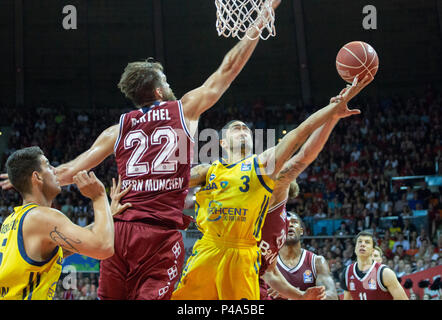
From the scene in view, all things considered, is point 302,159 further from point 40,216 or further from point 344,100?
point 40,216

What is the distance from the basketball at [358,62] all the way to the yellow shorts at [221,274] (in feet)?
5.51

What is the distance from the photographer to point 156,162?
3744 millimetres

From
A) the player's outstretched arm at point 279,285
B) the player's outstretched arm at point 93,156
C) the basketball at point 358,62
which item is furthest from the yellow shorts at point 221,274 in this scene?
the basketball at point 358,62

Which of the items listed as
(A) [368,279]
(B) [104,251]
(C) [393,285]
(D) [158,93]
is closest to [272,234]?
(D) [158,93]

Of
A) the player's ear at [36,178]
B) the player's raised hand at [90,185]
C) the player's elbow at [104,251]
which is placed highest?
the player's ear at [36,178]

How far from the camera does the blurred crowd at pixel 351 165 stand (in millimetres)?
12406

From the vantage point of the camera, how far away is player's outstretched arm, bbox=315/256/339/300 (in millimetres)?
5923

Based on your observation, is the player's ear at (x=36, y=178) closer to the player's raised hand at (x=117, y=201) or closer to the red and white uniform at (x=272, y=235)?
the player's raised hand at (x=117, y=201)

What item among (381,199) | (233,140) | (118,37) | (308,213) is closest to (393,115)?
(381,199)

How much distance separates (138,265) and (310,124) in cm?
162

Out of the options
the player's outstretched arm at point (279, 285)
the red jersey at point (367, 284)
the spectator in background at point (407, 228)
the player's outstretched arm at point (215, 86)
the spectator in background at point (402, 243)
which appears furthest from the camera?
the spectator in background at point (407, 228)

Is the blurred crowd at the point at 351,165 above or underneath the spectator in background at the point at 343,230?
above

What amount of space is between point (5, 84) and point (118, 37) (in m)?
4.54
